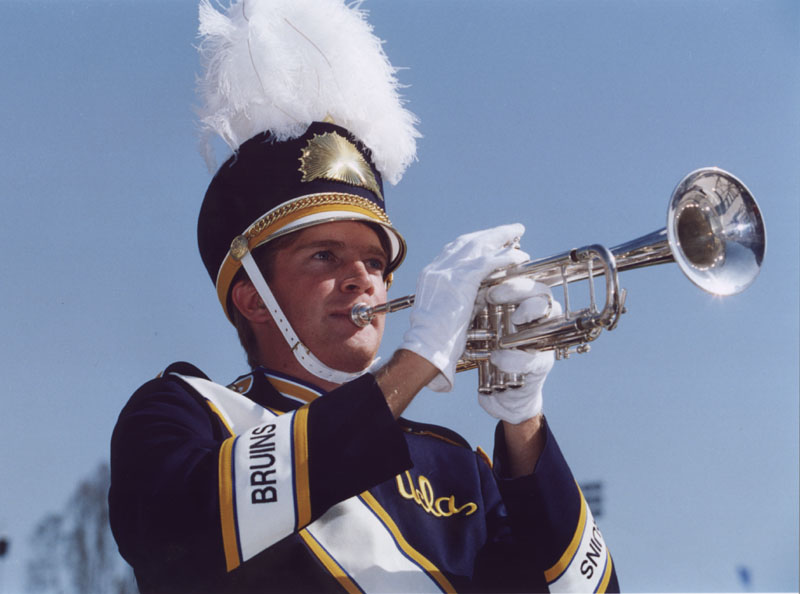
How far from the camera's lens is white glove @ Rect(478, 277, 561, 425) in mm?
3582

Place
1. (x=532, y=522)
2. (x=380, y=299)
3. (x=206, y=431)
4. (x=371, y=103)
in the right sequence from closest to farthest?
(x=206, y=431) → (x=532, y=522) → (x=380, y=299) → (x=371, y=103)

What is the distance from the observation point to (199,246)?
14.8 ft

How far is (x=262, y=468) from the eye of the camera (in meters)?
3.10

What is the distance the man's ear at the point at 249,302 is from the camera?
4242mm

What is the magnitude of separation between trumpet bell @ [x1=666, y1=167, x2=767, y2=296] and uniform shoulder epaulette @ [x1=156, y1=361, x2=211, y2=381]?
1796 mm

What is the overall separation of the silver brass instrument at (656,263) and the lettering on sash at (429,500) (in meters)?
0.44

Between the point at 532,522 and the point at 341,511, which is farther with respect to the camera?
the point at 532,522

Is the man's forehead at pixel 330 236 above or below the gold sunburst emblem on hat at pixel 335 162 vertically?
below

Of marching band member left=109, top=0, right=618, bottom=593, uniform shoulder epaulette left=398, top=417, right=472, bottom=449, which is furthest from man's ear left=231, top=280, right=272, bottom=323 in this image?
uniform shoulder epaulette left=398, top=417, right=472, bottom=449

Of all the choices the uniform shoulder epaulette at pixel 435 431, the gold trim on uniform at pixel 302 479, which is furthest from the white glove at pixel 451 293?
the uniform shoulder epaulette at pixel 435 431

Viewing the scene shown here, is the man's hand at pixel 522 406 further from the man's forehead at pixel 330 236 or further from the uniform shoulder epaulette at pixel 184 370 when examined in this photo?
the uniform shoulder epaulette at pixel 184 370

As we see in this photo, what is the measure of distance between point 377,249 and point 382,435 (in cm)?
130

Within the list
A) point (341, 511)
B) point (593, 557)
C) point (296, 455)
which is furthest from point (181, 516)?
point (593, 557)

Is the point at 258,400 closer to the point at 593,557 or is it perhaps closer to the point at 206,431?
the point at 206,431
